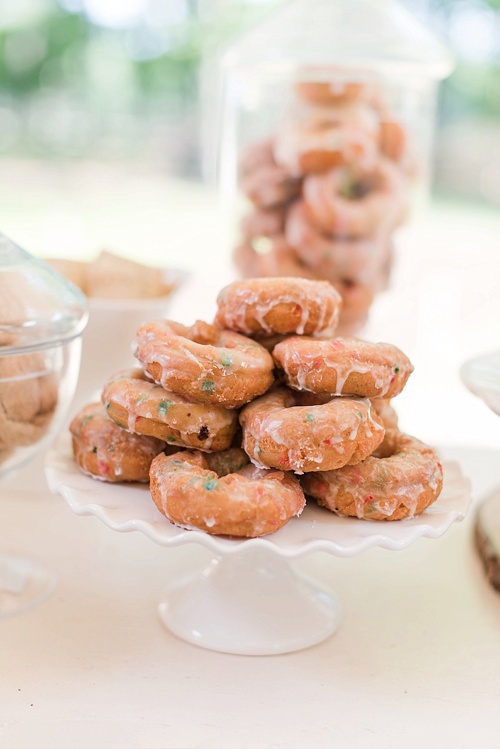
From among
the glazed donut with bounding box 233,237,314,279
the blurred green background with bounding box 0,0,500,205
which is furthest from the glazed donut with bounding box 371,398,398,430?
the blurred green background with bounding box 0,0,500,205

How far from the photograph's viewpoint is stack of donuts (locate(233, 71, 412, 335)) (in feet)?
4.62

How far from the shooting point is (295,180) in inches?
56.7

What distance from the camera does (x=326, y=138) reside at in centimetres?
142

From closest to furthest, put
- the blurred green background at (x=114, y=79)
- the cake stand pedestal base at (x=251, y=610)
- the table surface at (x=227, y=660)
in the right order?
1. the table surface at (x=227, y=660)
2. the cake stand pedestal base at (x=251, y=610)
3. the blurred green background at (x=114, y=79)

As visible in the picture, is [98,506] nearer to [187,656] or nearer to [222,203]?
[187,656]

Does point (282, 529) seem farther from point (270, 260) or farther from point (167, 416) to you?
point (270, 260)

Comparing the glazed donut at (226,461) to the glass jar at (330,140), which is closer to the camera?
the glazed donut at (226,461)

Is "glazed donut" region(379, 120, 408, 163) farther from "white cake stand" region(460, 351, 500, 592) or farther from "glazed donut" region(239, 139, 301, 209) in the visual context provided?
"white cake stand" region(460, 351, 500, 592)

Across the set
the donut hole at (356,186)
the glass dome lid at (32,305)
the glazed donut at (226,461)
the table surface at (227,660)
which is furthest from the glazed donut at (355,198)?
the glazed donut at (226,461)

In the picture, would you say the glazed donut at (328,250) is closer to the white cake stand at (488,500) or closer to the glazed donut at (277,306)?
the white cake stand at (488,500)

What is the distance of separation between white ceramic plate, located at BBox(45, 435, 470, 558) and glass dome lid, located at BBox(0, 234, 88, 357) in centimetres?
11

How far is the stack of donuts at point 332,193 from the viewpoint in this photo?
1.41 m

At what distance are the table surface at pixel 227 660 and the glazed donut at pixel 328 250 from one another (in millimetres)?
492

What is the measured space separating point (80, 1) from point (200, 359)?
6556 millimetres
